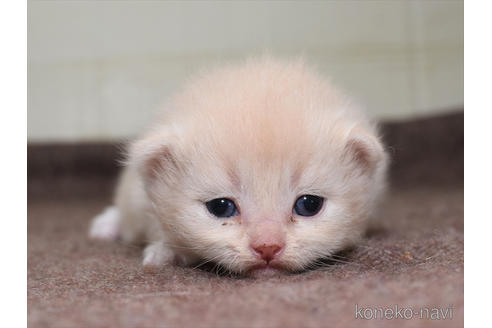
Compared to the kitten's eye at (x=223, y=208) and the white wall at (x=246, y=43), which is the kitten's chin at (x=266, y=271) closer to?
the kitten's eye at (x=223, y=208)

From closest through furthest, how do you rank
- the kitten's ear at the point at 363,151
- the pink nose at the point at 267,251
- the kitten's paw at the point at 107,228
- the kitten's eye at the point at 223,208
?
1. the pink nose at the point at 267,251
2. the kitten's eye at the point at 223,208
3. the kitten's ear at the point at 363,151
4. the kitten's paw at the point at 107,228

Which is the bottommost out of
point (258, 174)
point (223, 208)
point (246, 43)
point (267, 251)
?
point (267, 251)

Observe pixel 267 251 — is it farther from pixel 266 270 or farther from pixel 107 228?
pixel 107 228

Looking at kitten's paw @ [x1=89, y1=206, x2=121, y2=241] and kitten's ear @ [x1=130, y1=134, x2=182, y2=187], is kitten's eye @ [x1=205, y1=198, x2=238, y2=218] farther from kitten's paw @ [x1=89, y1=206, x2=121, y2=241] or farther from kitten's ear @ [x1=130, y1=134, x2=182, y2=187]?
kitten's paw @ [x1=89, y1=206, x2=121, y2=241]

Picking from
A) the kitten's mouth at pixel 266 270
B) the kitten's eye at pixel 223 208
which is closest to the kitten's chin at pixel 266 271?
the kitten's mouth at pixel 266 270

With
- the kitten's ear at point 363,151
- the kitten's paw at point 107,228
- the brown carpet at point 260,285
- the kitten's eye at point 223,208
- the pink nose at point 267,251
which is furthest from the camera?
the kitten's paw at point 107,228

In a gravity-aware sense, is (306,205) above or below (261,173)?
below

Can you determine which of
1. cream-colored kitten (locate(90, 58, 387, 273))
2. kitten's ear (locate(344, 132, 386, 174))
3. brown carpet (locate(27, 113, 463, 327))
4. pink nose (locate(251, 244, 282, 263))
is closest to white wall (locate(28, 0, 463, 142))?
cream-colored kitten (locate(90, 58, 387, 273))

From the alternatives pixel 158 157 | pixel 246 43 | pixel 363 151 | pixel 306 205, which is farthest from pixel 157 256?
pixel 246 43
